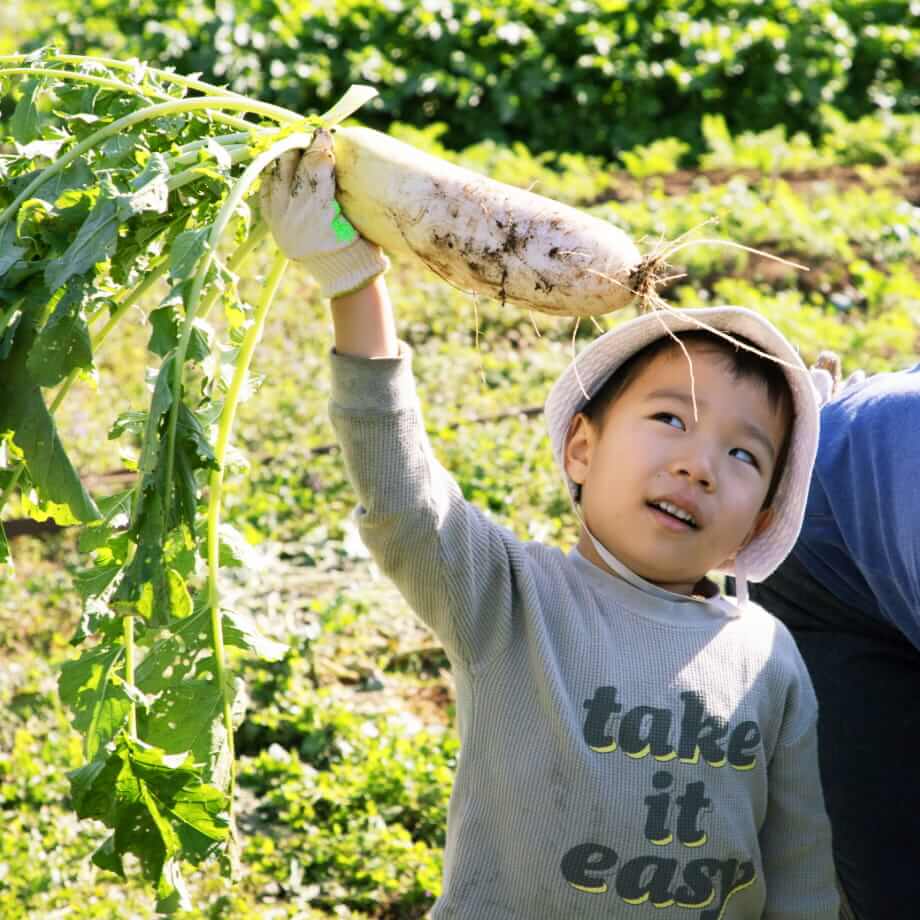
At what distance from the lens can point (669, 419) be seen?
7.36 ft

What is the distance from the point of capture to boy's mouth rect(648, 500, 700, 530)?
2184 millimetres

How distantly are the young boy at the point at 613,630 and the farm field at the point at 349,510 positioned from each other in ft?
0.64

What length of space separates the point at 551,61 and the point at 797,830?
7.24 m

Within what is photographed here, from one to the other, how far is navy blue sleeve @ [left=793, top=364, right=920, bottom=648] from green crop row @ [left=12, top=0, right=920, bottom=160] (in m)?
6.14

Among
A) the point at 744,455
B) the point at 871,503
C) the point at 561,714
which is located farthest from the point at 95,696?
the point at 871,503

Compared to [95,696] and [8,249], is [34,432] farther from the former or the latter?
[95,696]

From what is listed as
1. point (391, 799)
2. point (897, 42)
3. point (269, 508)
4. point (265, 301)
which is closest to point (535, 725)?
point (265, 301)

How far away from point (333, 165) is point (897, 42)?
8.14m

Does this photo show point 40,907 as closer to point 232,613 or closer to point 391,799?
point 391,799

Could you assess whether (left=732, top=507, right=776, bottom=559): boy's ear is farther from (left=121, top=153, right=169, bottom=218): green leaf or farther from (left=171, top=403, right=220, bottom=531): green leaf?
(left=121, top=153, right=169, bottom=218): green leaf

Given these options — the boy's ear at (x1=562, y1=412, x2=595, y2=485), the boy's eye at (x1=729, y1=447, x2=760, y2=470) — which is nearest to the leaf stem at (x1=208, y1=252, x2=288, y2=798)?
the boy's ear at (x1=562, y1=412, x2=595, y2=485)

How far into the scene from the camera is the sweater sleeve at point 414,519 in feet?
6.79

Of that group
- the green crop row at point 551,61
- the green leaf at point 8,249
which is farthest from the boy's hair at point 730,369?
the green crop row at point 551,61

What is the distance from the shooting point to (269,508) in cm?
448
